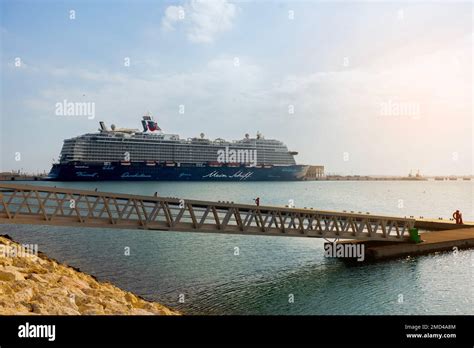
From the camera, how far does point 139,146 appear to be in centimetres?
13200

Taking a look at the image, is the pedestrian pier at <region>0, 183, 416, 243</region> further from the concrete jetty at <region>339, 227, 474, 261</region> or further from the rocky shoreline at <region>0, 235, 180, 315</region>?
the rocky shoreline at <region>0, 235, 180, 315</region>

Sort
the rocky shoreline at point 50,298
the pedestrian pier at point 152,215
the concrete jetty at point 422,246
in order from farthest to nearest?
the concrete jetty at point 422,246
the pedestrian pier at point 152,215
the rocky shoreline at point 50,298

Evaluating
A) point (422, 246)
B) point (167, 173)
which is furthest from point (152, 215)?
point (167, 173)

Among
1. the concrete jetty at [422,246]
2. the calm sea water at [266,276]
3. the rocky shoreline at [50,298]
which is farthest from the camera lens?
the concrete jetty at [422,246]

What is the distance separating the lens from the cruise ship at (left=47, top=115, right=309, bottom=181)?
411 feet

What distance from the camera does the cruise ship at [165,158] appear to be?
12524cm

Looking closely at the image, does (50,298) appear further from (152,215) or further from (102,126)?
(102,126)

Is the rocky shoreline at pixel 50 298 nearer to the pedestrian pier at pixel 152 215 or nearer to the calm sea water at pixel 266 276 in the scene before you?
the pedestrian pier at pixel 152 215

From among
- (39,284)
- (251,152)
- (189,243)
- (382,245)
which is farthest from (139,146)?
(39,284)

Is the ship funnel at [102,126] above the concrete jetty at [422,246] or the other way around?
above

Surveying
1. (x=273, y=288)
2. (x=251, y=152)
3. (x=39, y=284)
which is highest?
(x=251, y=152)

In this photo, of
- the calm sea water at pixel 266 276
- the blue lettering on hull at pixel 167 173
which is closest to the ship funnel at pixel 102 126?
the blue lettering on hull at pixel 167 173
